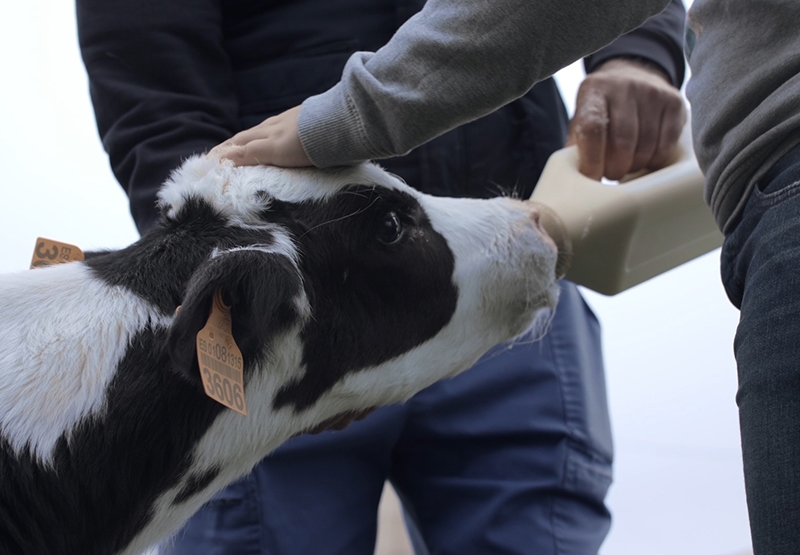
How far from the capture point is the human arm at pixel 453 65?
82cm

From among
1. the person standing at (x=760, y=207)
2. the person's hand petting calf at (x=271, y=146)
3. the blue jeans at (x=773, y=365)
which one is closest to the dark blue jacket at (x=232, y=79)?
the person's hand petting calf at (x=271, y=146)

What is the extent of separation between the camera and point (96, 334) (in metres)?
1.01

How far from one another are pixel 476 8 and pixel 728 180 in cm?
33

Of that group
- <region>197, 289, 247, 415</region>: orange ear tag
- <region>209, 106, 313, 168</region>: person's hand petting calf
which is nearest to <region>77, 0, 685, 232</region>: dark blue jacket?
<region>209, 106, 313, 168</region>: person's hand petting calf

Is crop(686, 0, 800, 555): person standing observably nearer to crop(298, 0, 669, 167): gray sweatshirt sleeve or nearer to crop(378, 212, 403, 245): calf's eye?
crop(298, 0, 669, 167): gray sweatshirt sleeve

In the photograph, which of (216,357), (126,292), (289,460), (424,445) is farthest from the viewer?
(424,445)

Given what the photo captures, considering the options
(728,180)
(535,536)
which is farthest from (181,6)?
(535,536)

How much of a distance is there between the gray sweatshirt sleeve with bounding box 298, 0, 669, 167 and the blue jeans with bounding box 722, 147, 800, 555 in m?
0.25

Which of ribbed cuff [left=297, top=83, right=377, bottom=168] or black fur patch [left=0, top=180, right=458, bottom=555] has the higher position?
ribbed cuff [left=297, top=83, right=377, bottom=168]

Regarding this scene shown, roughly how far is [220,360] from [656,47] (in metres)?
1.12

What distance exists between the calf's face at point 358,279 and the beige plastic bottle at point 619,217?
68 millimetres

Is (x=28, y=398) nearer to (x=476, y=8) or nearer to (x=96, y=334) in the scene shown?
(x=96, y=334)

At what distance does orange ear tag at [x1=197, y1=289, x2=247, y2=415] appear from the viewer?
0.90m

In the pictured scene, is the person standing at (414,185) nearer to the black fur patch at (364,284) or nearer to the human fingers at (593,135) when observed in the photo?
the human fingers at (593,135)
